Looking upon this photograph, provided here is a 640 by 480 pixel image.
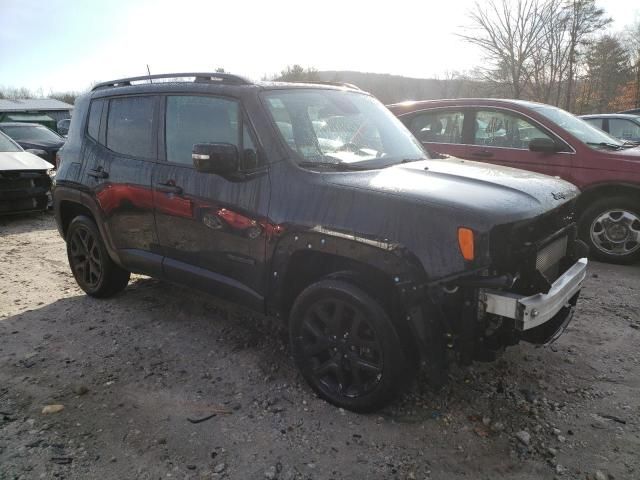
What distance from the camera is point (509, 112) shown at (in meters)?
6.06

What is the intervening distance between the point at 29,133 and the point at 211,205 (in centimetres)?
1275

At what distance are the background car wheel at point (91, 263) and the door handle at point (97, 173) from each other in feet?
1.65

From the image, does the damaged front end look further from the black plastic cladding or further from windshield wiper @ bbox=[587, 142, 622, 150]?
windshield wiper @ bbox=[587, 142, 622, 150]

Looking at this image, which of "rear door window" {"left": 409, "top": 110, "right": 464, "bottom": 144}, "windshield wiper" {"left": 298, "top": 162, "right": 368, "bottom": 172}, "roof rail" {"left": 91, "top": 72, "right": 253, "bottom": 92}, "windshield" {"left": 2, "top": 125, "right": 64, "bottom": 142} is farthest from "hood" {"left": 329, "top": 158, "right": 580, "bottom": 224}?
"windshield" {"left": 2, "top": 125, "right": 64, "bottom": 142}

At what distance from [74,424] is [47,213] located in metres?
7.74

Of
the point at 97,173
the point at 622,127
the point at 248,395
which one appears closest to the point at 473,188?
the point at 248,395

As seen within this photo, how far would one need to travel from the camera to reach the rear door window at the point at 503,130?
5.96 metres

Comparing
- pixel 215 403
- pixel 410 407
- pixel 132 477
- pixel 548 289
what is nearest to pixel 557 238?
pixel 548 289

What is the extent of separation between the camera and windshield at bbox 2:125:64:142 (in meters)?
13.2

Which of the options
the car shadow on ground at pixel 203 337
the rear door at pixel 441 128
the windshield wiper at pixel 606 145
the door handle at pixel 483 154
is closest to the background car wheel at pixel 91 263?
the car shadow on ground at pixel 203 337

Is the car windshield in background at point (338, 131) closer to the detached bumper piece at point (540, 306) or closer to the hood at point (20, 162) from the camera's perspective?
the detached bumper piece at point (540, 306)

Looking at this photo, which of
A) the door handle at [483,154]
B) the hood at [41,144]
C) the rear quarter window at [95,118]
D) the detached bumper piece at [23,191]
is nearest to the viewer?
the rear quarter window at [95,118]

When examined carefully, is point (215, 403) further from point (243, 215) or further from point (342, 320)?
point (243, 215)

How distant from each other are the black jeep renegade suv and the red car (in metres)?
2.27
